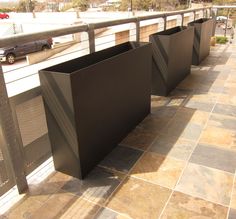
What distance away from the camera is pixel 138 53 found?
2822mm

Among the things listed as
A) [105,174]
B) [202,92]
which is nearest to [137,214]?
[105,174]

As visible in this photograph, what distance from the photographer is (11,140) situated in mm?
1821

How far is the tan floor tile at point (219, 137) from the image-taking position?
2668 mm

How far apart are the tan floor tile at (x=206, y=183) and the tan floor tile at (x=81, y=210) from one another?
70 cm

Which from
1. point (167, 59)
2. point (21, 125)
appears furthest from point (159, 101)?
point (21, 125)

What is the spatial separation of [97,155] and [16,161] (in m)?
0.71

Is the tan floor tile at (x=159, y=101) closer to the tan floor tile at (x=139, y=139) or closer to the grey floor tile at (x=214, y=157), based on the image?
the tan floor tile at (x=139, y=139)

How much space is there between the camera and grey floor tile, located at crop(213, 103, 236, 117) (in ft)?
11.1

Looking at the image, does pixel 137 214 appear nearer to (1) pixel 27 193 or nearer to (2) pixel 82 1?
(1) pixel 27 193

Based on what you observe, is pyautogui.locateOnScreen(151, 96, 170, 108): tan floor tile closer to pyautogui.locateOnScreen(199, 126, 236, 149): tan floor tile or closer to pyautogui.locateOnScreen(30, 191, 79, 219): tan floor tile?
pyautogui.locateOnScreen(199, 126, 236, 149): tan floor tile

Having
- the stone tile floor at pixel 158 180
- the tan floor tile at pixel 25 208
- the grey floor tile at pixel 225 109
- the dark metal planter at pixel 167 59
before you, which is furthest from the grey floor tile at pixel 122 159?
the dark metal planter at pixel 167 59

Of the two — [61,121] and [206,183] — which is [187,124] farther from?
[61,121]

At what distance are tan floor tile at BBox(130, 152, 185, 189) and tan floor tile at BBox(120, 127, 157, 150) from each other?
19 cm

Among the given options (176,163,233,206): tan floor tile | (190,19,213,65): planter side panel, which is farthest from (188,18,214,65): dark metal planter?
(176,163,233,206): tan floor tile
